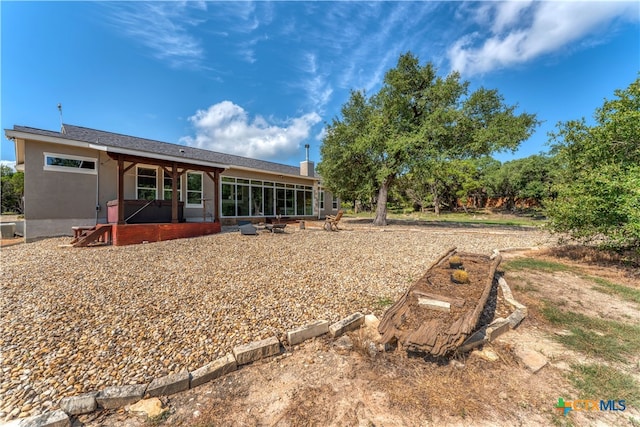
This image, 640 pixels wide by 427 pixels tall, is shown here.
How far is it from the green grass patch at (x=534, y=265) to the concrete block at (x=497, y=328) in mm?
3198

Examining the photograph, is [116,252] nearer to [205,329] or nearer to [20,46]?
[205,329]

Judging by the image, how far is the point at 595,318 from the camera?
339 centimetres

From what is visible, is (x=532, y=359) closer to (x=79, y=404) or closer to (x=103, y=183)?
(x=79, y=404)

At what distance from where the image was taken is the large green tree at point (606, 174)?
508 cm

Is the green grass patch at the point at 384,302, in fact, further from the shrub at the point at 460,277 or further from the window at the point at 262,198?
the window at the point at 262,198

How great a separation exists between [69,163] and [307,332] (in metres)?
11.5

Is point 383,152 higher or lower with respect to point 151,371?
higher

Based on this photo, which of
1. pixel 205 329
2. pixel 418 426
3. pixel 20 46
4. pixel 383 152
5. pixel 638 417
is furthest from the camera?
pixel 383 152

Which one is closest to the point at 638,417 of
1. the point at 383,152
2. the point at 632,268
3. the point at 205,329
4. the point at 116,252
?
the point at 205,329

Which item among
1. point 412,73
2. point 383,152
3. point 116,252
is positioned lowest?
point 116,252

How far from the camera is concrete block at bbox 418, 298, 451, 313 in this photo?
9.05 ft

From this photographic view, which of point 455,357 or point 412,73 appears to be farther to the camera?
point 412,73

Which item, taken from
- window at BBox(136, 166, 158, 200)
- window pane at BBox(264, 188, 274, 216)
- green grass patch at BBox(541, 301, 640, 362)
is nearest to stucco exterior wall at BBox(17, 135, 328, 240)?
window at BBox(136, 166, 158, 200)

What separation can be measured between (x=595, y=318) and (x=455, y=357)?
99.2 inches
